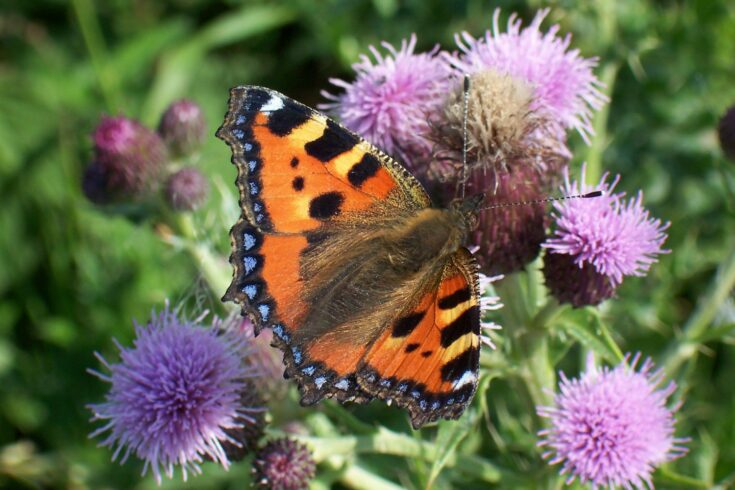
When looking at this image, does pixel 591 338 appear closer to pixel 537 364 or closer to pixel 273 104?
pixel 537 364

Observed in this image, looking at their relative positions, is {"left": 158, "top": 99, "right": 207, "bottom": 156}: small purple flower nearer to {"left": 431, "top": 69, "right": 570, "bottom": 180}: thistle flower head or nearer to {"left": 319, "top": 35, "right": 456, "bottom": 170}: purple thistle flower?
{"left": 319, "top": 35, "right": 456, "bottom": 170}: purple thistle flower

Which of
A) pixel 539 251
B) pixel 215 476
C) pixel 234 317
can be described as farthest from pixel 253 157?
pixel 215 476

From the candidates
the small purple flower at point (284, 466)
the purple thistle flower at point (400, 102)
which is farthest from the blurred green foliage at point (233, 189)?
the purple thistle flower at point (400, 102)

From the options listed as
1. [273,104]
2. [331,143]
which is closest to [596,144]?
[331,143]

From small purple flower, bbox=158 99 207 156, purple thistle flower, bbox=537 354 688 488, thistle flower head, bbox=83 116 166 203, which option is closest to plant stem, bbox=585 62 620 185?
purple thistle flower, bbox=537 354 688 488

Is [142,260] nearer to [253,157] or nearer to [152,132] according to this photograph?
[152,132]

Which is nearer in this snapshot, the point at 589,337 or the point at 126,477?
the point at 589,337

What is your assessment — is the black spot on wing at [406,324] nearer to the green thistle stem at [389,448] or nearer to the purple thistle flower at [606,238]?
the purple thistle flower at [606,238]

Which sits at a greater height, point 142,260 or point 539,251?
point 142,260
